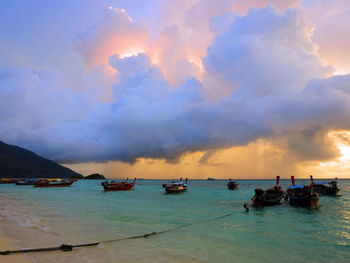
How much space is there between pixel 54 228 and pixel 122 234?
514cm

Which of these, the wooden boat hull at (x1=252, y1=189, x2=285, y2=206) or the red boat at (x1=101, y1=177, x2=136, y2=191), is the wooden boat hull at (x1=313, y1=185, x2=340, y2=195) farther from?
the red boat at (x1=101, y1=177, x2=136, y2=191)

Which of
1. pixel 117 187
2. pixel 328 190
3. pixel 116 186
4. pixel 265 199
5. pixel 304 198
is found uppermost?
pixel 304 198

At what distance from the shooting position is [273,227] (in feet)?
67.3

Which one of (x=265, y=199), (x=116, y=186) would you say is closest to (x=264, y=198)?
(x=265, y=199)

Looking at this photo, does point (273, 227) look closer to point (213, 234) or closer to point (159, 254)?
point (213, 234)

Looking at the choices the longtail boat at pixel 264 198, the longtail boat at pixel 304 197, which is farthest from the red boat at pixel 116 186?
the longtail boat at pixel 304 197

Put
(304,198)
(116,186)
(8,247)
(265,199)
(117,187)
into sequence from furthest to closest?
(117,187) < (116,186) < (265,199) < (304,198) < (8,247)

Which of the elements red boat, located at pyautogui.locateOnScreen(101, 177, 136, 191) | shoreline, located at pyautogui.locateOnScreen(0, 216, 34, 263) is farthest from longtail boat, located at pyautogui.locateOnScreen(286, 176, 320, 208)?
red boat, located at pyautogui.locateOnScreen(101, 177, 136, 191)

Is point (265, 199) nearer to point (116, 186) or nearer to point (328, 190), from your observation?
point (328, 190)

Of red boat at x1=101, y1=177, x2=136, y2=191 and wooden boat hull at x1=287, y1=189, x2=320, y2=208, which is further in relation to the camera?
red boat at x1=101, y1=177, x2=136, y2=191

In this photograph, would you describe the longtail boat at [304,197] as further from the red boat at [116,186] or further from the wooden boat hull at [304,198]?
the red boat at [116,186]

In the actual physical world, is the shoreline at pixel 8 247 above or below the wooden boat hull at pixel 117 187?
above

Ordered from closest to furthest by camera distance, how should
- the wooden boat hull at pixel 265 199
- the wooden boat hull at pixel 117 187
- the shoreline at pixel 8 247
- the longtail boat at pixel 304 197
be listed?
1. the shoreline at pixel 8 247
2. the longtail boat at pixel 304 197
3. the wooden boat hull at pixel 265 199
4. the wooden boat hull at pixel 117 187

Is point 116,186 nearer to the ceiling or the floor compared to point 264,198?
nearer to the floor
